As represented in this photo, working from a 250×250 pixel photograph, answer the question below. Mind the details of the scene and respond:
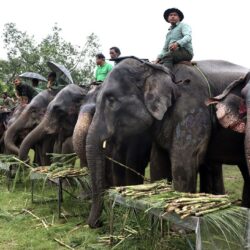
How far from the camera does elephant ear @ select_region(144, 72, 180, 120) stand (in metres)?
4.92

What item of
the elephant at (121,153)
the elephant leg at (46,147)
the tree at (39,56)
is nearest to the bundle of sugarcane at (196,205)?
the elephant at (121,153)

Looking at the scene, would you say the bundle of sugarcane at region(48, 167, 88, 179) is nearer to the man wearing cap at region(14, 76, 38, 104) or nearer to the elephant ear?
the elephant ear

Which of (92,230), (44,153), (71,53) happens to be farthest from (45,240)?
(71,53)

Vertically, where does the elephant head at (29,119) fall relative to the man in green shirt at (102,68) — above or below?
Answer: below

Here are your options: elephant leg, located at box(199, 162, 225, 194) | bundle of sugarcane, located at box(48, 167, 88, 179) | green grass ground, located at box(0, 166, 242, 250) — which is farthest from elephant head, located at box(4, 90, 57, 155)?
elephant leg, located at box(199, 162, 225, 194)

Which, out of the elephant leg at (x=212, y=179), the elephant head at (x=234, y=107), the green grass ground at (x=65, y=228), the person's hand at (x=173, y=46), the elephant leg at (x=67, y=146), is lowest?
the green grass ground at (x=65, y=228)

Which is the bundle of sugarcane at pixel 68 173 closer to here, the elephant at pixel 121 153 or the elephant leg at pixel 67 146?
the elephant at pixel 121 153

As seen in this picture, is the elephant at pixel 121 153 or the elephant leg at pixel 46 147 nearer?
the elephant at pixel 121 153

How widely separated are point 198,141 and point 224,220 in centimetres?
160

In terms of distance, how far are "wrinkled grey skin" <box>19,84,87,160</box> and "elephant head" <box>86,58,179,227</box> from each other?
2.24 metres

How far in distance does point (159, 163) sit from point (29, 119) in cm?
372

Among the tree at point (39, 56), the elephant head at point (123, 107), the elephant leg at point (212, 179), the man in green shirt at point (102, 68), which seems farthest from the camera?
the tree at point (39, 56)

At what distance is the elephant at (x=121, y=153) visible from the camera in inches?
228

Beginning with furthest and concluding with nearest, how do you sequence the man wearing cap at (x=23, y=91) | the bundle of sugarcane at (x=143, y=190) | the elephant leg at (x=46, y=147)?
the man wearing cap at (x=23, y=91) < the elephant leg at (x=46, y=147) < the bundle of sugarcane at (x=143, y=190)
